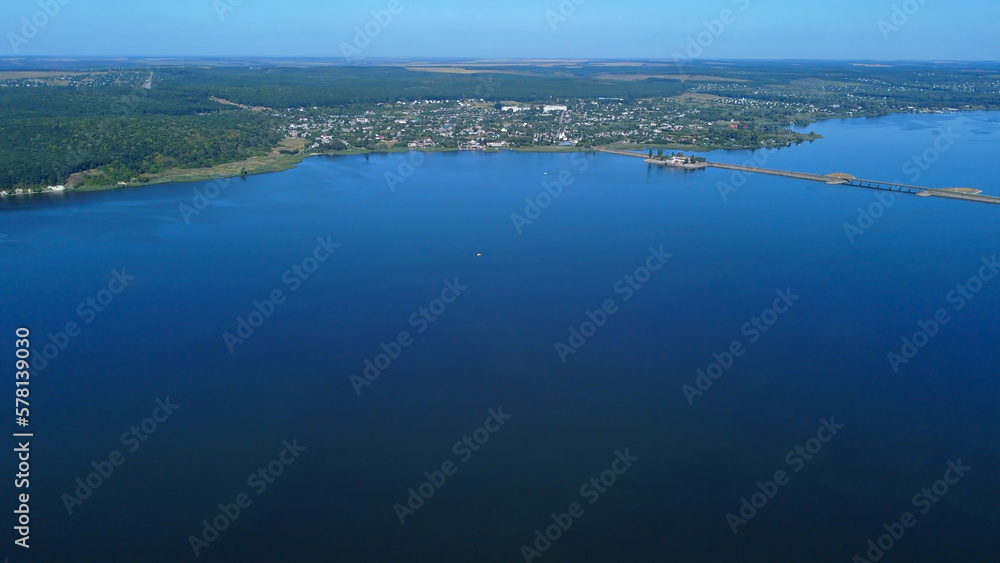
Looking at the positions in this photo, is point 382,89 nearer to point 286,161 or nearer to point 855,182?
point 286,161

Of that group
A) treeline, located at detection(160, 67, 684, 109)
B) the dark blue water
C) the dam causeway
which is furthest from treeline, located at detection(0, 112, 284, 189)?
the dam causeway

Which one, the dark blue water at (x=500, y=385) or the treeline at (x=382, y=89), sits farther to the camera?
the treeline at (x=382, y=89)

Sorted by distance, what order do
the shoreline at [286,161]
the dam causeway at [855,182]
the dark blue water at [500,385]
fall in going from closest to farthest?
the dark blue water at [500,385]
the dam causeway at [855,182]
the shoreline at [286,161]

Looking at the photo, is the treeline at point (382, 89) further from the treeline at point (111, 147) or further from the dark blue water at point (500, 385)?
the dark blue water at point (500, 385)

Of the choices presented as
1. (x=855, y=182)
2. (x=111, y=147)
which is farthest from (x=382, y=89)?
(x=855, y=182)

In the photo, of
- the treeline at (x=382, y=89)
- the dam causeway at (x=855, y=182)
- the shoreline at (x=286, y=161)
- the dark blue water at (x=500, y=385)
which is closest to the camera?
the dark blue water at (x=500, y=385)

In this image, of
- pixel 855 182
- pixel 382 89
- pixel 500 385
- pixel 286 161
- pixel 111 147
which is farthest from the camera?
pixel 382 89

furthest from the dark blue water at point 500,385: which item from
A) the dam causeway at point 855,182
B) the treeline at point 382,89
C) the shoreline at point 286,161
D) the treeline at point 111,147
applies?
the treeline at point 382,89

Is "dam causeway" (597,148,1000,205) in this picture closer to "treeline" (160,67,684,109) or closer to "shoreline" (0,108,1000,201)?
"shoreline" (0,108,1000,201)
